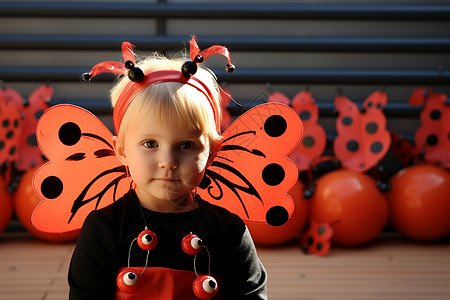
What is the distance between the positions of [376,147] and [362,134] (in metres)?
0.13

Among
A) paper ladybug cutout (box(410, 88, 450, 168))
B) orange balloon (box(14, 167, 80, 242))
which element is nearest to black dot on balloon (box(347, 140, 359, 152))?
paper ladybug cutout (box(410, 88, 450, 168))

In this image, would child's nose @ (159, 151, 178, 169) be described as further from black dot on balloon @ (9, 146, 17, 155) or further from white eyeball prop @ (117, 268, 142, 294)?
black dot on balloon @ (9, 146, 17, 155)

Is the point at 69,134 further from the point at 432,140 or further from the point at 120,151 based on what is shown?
the point at 432,140

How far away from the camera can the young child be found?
1197 mm

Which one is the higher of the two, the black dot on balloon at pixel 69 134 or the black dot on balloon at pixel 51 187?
the black dot on balloon at pixel 69 134

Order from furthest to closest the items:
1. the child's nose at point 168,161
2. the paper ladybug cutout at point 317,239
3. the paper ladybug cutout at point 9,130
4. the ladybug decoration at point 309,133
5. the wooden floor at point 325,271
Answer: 1. the ladybug decoration at point 309,133
2. the paper ladybug cutout at point 9,130
3. the paper ladybug cutout at point 317,239
4. the wooden floor at point 325,271
5. the child's nose at point 168,161

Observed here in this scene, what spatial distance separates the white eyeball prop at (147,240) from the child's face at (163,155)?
0.09 meters

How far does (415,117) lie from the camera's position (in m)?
3.74

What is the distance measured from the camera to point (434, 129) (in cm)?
337

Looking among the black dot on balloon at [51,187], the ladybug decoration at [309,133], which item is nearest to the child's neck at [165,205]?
the black dot on balloon at [51,187]

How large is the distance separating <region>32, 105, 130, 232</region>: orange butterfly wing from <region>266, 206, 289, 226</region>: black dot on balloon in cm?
48

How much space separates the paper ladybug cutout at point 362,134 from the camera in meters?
3.25

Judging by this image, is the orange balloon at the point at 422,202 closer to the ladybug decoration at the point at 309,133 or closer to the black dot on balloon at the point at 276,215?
the ladybug decoration at the point at 309,133

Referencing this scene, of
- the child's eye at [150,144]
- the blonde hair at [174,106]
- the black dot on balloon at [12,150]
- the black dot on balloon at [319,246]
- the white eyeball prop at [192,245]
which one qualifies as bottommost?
the black dot on balloon at [319,246]
